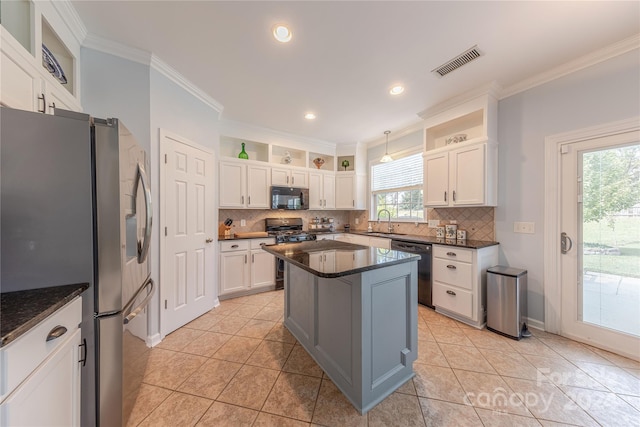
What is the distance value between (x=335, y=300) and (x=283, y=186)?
2.72m

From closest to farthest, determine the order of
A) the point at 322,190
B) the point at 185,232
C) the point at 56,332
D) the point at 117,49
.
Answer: the point at 56,332, the point at 117,49, the point at 185,232, the point at 322,190

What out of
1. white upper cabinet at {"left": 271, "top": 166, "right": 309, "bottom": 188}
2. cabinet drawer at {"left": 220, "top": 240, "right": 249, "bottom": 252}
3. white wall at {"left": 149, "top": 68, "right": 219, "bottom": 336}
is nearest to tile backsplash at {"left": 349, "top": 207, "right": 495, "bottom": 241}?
white upper cabinet at {"left": 271, "top": 166, "right": 309, "bottom": 188}

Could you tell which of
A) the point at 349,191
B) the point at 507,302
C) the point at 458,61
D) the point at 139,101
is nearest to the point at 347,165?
the point at 349,191

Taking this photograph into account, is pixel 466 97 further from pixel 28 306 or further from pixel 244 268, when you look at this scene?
pixel 28 306

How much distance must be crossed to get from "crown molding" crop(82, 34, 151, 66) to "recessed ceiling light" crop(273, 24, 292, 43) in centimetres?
120

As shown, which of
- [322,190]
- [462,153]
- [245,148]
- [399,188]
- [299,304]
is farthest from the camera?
[322,190]

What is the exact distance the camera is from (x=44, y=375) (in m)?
0.82

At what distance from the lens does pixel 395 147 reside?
4.13 metres

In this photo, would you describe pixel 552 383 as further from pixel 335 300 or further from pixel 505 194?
pixel 505 194

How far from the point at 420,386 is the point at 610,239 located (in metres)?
2.20

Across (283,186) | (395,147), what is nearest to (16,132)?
(283,186)

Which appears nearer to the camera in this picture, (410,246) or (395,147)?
(410,246)

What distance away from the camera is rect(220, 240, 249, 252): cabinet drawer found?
10.5 ft

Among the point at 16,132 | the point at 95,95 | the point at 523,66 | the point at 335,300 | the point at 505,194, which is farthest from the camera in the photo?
the point at 505,194
